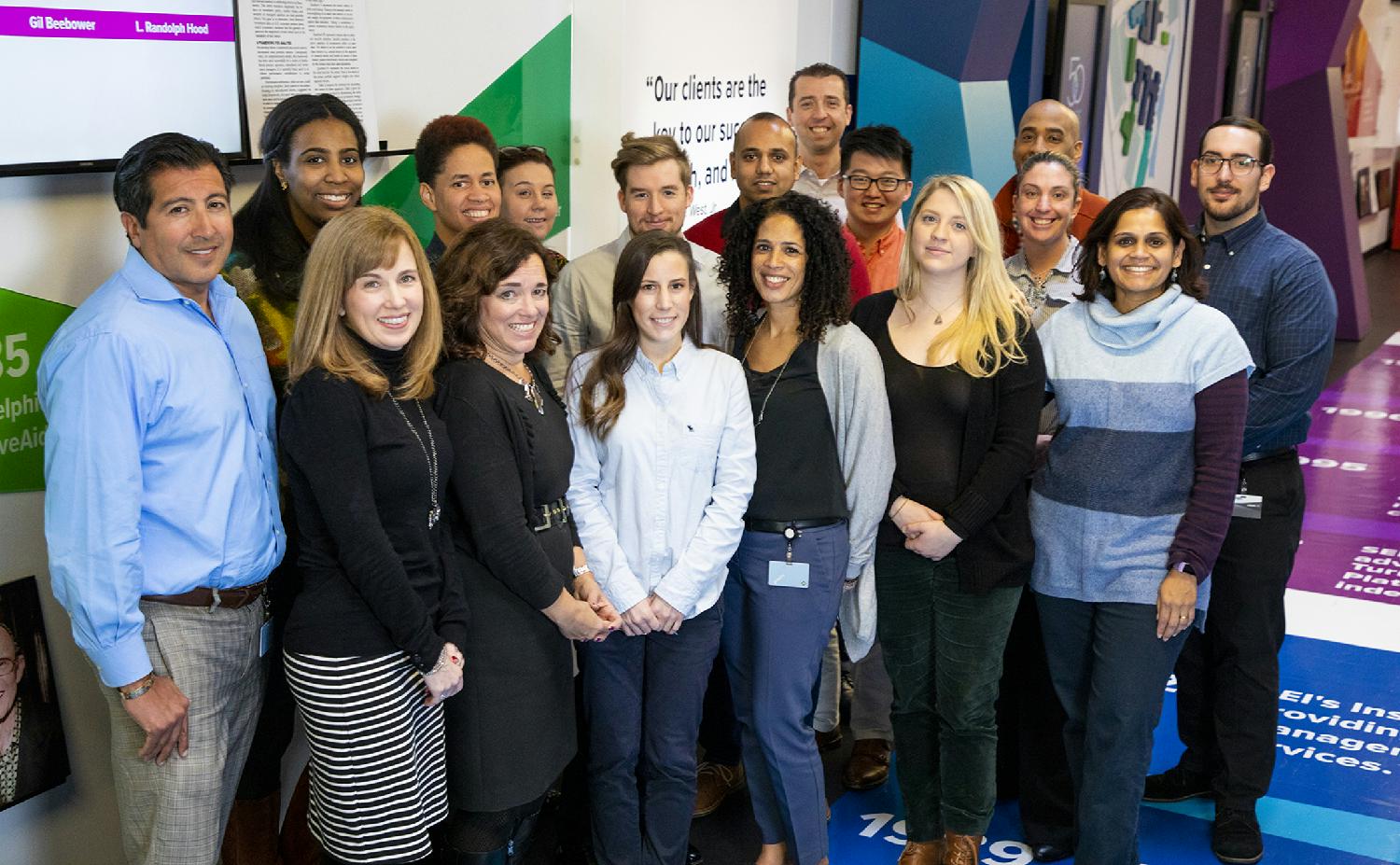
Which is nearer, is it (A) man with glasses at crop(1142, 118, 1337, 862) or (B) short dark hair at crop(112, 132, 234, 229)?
(B) short dark hair at crop(112, 132, 234, 229)

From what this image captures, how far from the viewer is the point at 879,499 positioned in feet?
9.66

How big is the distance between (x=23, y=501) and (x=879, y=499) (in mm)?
1874

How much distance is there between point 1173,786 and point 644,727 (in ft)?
5.58

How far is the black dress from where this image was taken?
255 cm

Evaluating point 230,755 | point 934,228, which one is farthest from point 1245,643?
point 230,755

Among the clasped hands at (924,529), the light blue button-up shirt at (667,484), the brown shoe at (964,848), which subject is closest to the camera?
the light blue button-up shirt at (667,484)

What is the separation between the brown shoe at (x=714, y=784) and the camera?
349cm

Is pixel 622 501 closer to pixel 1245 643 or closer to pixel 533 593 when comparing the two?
pixel 533 593

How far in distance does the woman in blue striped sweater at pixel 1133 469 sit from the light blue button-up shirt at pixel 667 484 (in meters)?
0.77

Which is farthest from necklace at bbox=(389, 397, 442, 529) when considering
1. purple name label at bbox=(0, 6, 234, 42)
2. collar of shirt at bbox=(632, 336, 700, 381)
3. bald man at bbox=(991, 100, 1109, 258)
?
bald man at bbox=(991, 100, 1109, 258)

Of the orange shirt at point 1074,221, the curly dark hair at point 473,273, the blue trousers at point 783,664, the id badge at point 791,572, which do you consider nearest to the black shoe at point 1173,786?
the blue trousers at point 783,664

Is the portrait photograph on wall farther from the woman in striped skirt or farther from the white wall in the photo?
the woman in striped skirt

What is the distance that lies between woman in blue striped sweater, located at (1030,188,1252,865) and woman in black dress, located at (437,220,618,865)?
1.17 m

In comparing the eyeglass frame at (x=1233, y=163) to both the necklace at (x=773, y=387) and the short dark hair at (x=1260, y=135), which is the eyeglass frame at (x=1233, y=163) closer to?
the short dark hair at (x=1260, y=135)
